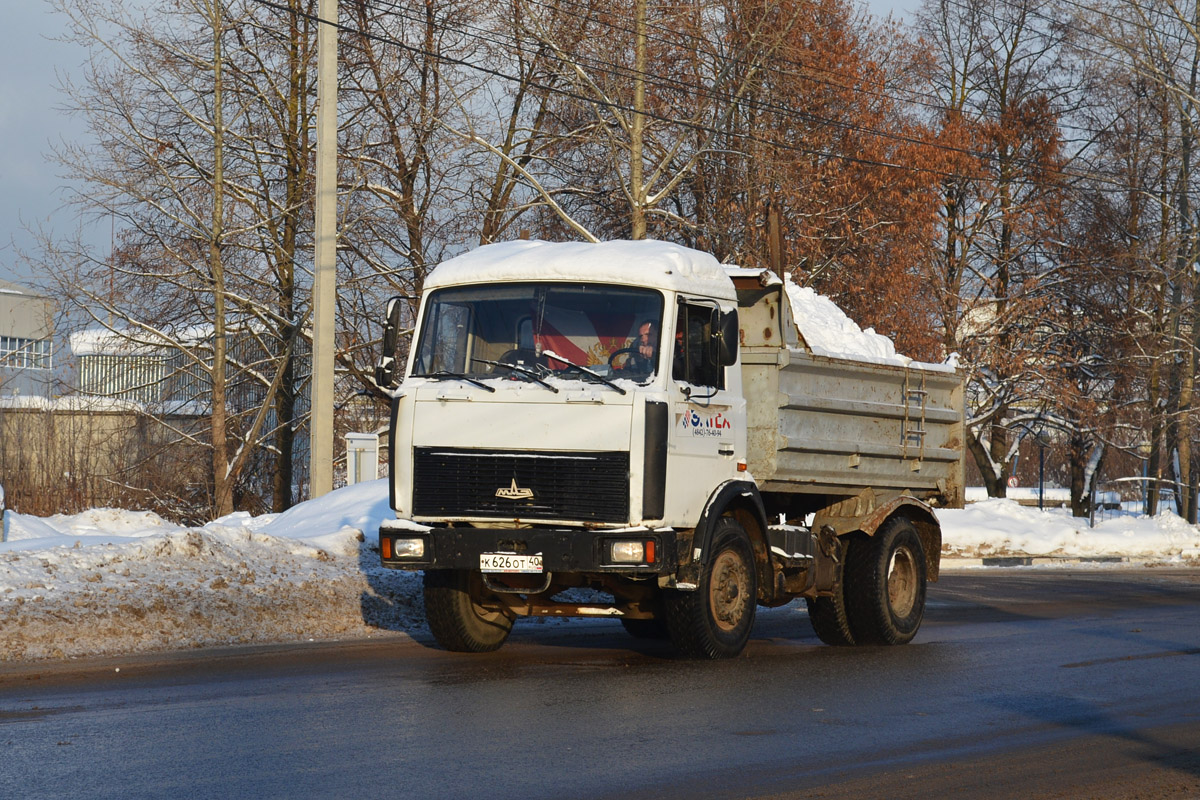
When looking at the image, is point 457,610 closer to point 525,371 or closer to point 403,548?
point 403,548

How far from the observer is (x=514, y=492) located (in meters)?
9.80

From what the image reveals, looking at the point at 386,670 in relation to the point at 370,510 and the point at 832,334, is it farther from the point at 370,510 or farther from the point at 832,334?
the point at 370,510

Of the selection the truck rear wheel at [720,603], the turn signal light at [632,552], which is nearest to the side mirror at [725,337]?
the truck rear wheel at [720,603]

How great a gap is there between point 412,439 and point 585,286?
168cm

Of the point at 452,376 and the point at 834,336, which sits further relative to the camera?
the point at 834,336

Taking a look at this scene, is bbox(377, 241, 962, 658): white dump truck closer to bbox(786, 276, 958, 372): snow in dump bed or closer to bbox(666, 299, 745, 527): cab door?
bbox(666, 299, 745, 527): cab door

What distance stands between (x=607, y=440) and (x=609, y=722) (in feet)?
7.71

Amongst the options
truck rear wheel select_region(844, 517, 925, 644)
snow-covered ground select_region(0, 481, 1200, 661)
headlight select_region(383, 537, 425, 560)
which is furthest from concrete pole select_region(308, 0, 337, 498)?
truck rear wheel select_region(844, 517, 925, 644)

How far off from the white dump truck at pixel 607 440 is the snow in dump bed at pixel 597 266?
0.7 inches

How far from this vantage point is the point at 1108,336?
37.0m

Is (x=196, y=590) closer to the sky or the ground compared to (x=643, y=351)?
closer to the ground

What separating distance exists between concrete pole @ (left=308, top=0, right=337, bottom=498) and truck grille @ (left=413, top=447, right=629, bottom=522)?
6958mm

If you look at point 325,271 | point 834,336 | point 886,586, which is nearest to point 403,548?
point 886,586

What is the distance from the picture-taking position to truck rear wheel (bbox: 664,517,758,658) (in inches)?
402
